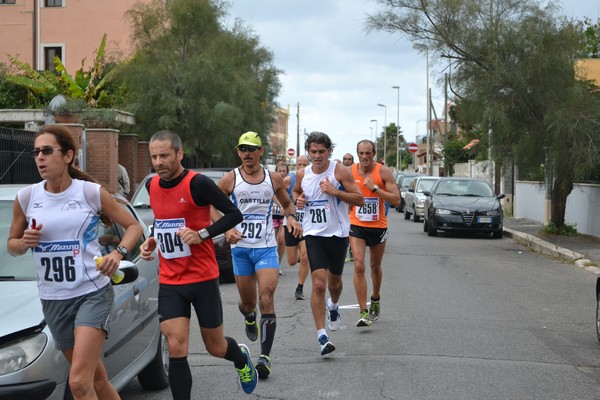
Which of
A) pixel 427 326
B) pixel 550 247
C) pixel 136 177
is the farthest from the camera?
pixel 136 177

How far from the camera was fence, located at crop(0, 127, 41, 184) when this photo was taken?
709 inches

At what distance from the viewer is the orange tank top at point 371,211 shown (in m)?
9.52

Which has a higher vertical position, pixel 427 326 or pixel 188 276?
pixel 188 276

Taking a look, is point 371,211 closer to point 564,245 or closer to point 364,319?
point 364,319

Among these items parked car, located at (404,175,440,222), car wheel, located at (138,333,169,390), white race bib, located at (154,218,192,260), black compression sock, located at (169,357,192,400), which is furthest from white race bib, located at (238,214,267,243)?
parked car, located at (404,175,440,222)

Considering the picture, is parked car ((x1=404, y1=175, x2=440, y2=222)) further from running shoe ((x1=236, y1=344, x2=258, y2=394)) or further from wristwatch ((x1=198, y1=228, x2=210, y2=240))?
wristwatch ((x1=198, y1=228, x2=210, y2=240))

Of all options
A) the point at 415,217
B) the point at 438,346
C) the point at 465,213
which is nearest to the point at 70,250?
the point at 438,346

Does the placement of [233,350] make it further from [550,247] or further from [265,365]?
[550,247]

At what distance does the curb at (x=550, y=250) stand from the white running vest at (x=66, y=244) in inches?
493


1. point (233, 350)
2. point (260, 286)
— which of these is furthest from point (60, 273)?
point (260, 286)

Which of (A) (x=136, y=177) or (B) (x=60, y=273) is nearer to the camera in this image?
(B) (x=60, y=273)

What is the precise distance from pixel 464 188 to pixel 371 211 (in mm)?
15820

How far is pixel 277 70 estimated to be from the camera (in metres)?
46.1

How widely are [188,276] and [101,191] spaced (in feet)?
3.35
